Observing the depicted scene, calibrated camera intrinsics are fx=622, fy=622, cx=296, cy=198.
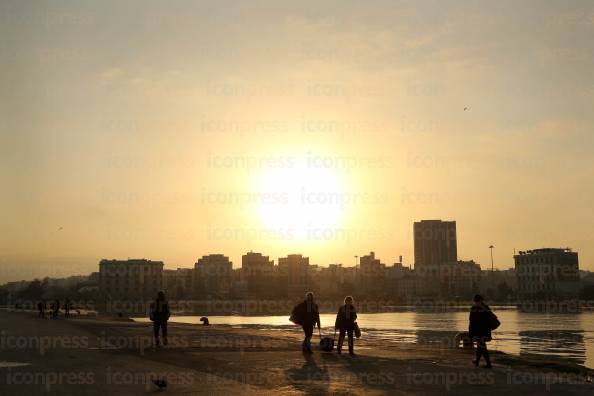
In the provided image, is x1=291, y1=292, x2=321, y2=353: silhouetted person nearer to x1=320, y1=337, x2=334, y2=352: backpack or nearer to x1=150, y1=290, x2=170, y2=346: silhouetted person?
x1=320, y1=337, x2=334, y2=352: backpack

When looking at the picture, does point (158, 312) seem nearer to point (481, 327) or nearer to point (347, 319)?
point (347, 319)

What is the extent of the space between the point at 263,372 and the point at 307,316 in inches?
275

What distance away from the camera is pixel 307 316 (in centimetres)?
2500

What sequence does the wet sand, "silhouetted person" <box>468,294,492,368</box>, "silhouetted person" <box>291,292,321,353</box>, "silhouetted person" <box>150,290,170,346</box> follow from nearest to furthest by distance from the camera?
the wet sand, "silhouetted person" <box>468,294,492,368</box>, "silhouetted person" <box>291,292,321,353</box>, "silhouetted person" <box>150,290,170,346</box>

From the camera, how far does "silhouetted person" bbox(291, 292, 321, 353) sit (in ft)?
81.5

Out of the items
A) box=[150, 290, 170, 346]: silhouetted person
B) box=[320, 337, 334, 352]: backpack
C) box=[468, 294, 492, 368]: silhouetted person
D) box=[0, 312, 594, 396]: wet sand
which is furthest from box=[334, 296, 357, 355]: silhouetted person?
box=[150, 290, 170, 346]: silhouetted person

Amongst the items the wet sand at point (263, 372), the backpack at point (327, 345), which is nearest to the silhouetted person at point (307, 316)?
the wet sand at point (263, 372)

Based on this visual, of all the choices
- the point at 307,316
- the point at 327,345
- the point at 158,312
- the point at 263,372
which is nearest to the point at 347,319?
the point at 307,316

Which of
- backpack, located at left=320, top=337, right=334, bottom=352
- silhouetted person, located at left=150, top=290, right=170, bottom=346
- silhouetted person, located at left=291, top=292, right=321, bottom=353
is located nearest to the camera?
silhouetted person, located at left=291, top=292, right=321, bottom=353

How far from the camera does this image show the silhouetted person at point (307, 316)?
24844mm

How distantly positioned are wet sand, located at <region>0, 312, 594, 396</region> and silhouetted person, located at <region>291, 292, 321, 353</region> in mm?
639

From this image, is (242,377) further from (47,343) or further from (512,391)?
(47,343)

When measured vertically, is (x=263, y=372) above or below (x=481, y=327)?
below

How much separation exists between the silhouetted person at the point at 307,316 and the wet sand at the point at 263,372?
0.64 m
